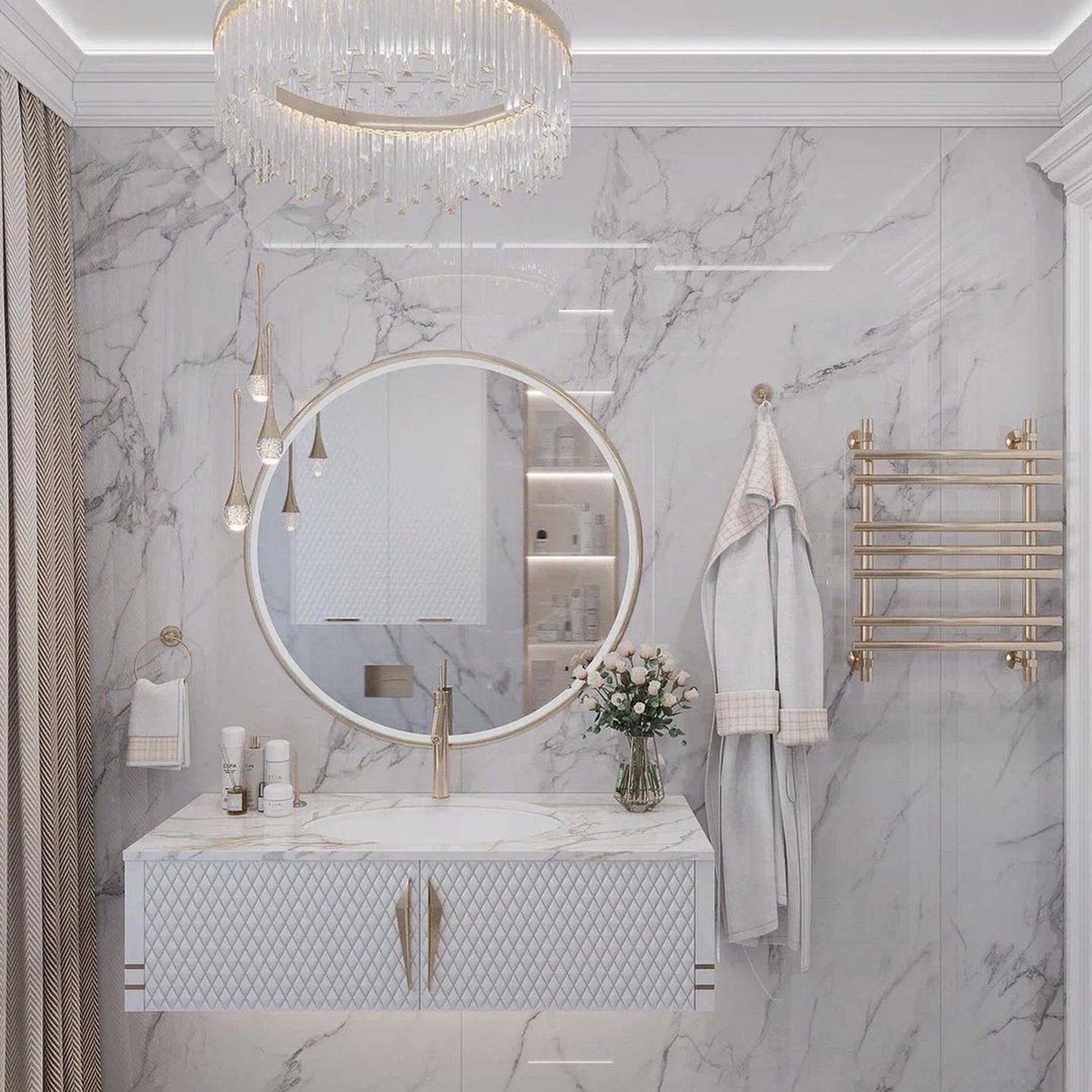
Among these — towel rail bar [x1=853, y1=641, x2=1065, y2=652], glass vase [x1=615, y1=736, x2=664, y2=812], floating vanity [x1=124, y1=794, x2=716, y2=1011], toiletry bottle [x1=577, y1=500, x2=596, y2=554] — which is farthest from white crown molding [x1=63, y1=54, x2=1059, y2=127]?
floating vanity [x1=124, y1=794, x2=716, y2=1011]

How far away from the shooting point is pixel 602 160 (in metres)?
2.58

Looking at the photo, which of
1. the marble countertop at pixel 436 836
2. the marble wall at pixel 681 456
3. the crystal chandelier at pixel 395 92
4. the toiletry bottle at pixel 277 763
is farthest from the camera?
the marble wall at pixel 681 456

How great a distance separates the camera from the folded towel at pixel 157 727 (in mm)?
2471

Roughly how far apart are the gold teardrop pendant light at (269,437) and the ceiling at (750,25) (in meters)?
0.78

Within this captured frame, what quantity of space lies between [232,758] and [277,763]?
0.10 metres

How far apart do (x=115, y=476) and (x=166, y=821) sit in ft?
2.82

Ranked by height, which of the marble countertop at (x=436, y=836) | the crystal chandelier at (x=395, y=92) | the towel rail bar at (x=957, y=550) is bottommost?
the marble countertop at (x=436, y=836)

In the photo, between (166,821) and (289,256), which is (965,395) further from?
(166,821)

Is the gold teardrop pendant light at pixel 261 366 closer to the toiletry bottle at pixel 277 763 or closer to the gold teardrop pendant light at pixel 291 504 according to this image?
the gold teardrop pendant light at pixel 291 504

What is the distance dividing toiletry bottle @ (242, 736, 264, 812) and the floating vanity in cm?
29

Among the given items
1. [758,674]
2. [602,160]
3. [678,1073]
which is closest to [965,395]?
[758,674]

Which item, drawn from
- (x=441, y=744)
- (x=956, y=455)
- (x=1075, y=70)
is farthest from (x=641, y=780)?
(x=1075, y=70)

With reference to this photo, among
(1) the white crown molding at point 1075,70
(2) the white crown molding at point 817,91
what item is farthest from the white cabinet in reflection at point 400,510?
(1) the white crown molding at point 1075,70

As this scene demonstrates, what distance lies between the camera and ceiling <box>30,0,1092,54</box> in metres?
2.33
